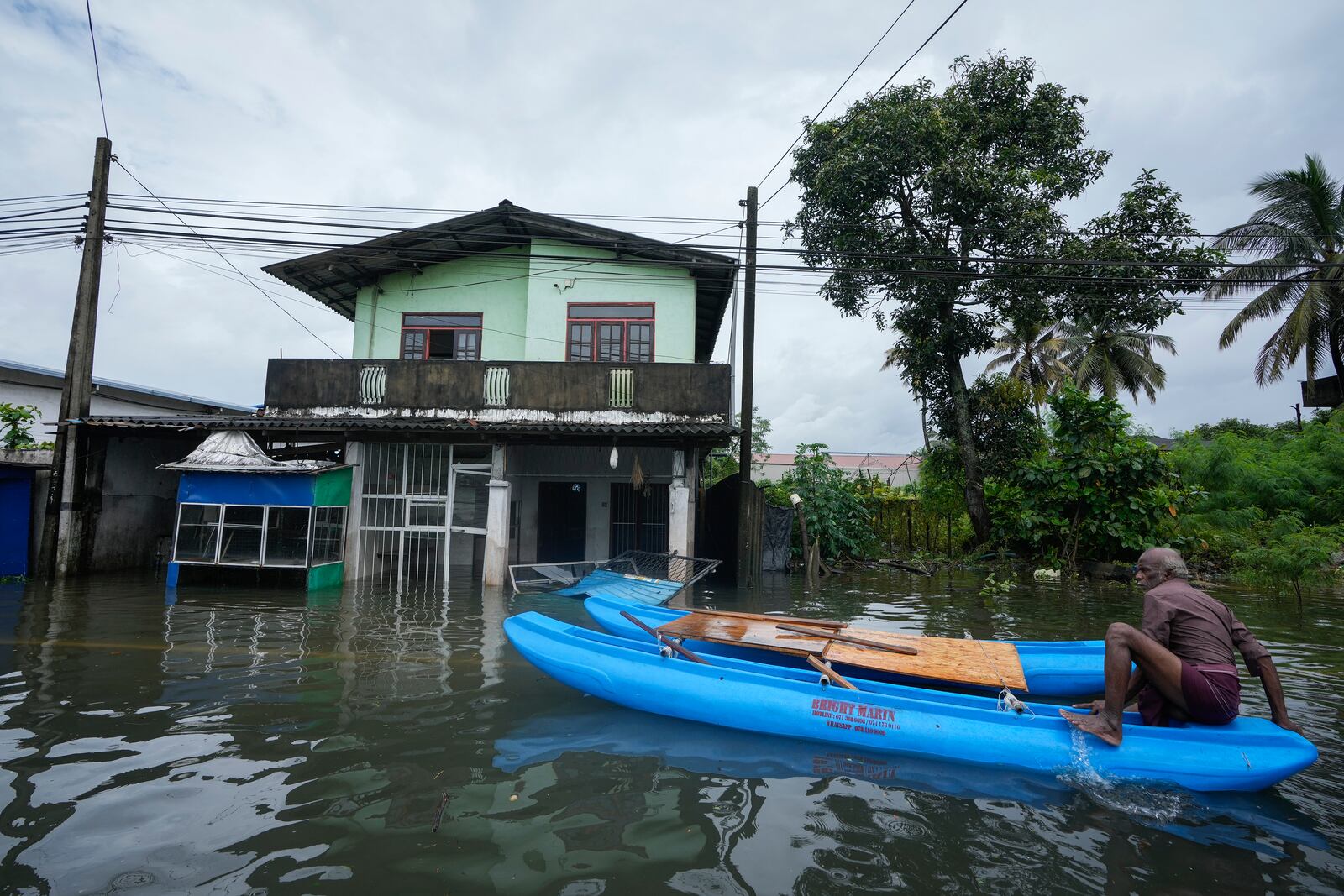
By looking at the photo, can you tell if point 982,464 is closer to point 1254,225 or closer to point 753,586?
point 753,586

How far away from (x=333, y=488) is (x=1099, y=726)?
1309cm

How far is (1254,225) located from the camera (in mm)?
→ 20766

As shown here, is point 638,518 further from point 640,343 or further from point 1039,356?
point 1039,356

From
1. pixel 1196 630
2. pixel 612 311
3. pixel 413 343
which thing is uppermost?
pixel 612 311

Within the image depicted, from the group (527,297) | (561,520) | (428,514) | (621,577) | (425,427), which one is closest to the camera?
(621,577)

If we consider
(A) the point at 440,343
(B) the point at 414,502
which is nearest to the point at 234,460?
(B) the point at 414,502

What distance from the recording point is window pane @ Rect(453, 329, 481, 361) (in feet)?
52.9

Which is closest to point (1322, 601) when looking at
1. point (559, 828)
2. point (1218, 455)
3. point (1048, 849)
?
point (1218, 455)

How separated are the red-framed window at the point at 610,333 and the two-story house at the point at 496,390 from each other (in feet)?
0.12

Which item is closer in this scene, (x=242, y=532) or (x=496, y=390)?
(x=242, y=532)

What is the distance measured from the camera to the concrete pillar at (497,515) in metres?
13.9

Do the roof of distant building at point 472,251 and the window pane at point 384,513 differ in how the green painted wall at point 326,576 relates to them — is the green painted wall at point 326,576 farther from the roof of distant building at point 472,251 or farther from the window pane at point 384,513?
the roof of distant building at point 472,251

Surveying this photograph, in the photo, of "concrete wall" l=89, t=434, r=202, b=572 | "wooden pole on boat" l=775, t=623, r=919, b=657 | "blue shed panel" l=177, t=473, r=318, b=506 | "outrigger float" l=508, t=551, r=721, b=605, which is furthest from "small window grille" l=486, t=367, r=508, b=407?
"wooden pole on boat" l=775, t=623, r=919, b=657

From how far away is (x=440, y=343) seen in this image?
1619 cm
